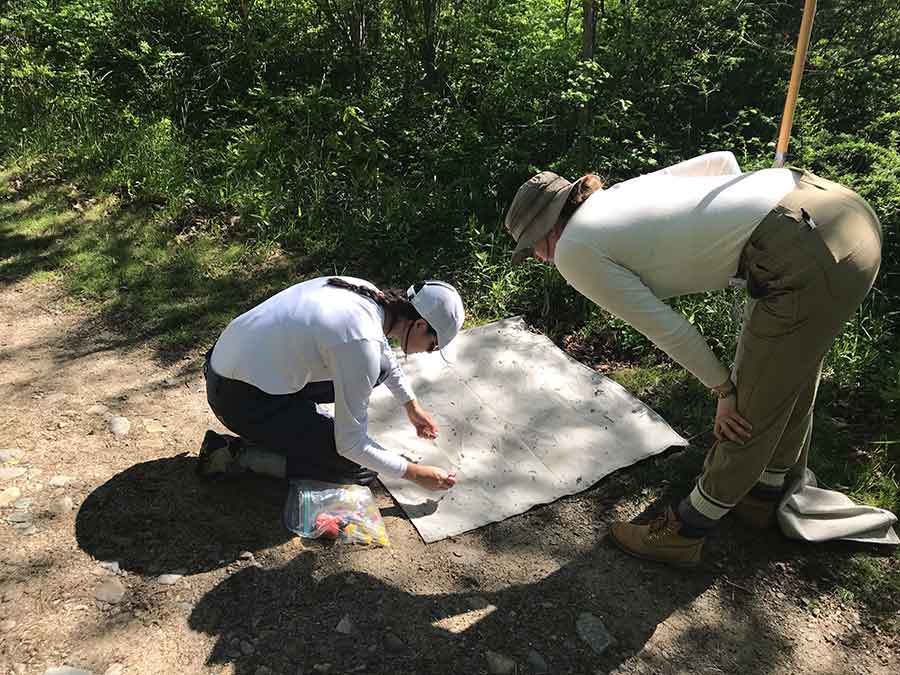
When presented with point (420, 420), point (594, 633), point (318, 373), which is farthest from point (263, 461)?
point (594, 633)

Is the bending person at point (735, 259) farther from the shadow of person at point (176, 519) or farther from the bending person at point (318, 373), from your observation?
the shadow of person at point (176, 519)

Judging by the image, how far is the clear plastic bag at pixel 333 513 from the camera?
266 centimetres

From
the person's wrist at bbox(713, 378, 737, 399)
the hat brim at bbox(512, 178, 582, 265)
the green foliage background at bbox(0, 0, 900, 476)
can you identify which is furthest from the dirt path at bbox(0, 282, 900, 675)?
the green foliage background at bbox(0, 0, 900, 476)

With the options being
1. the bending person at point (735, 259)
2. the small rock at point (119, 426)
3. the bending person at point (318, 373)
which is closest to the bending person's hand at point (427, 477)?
the bending person at point (318, 373)

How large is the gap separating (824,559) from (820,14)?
4809 millimetres

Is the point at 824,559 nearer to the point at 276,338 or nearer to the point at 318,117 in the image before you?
the point at 276,338

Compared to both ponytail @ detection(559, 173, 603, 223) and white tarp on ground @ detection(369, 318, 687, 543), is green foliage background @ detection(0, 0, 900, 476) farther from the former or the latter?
ponytail @ detection(559, 173, 603, 223)

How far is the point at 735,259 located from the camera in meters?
2.08

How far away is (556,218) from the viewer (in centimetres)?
216

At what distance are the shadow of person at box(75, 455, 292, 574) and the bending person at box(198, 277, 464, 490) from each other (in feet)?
0.36

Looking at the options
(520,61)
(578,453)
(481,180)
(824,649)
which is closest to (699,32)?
(520,61)

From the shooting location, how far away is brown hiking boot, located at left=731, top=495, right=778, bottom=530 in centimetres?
271

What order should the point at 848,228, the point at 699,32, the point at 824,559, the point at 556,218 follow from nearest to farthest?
the point at 848,228 → the point at 556,218 → the point at 824,559 → the point at 699,32

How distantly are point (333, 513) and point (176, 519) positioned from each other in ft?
1.90
